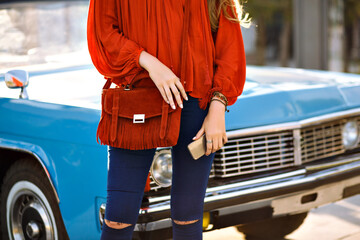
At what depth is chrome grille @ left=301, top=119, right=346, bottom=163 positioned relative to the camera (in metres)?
3.36

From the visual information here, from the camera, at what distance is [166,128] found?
1.95 m

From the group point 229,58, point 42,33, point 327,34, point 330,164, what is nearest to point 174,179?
point 229,58

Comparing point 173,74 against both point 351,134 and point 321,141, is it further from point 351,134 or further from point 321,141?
point 351,134

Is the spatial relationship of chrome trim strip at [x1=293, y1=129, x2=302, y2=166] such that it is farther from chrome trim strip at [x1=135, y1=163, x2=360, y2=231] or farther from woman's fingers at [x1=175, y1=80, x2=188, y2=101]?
Answer: woman's fingers at [x1=175, y1=80, x2=188, y2=101]

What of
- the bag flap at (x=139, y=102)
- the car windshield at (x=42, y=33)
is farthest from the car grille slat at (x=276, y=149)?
the car windshield at (x=42, y=33)

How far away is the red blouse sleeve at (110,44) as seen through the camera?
1.97 meters

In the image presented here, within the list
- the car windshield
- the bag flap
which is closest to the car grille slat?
the bag flap

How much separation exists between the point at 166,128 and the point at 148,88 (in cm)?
15

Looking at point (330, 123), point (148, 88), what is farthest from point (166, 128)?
point (330, 123)

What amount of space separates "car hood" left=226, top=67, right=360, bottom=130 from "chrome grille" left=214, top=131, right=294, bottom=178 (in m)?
0.10

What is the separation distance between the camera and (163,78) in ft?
6.34

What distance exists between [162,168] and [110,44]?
3.16ft

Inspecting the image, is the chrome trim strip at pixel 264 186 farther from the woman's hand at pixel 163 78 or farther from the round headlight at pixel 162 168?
the woman's hand at pixel 163 78

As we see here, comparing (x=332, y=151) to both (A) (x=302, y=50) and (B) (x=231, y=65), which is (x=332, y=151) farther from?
(A) (x=302, y=50)
